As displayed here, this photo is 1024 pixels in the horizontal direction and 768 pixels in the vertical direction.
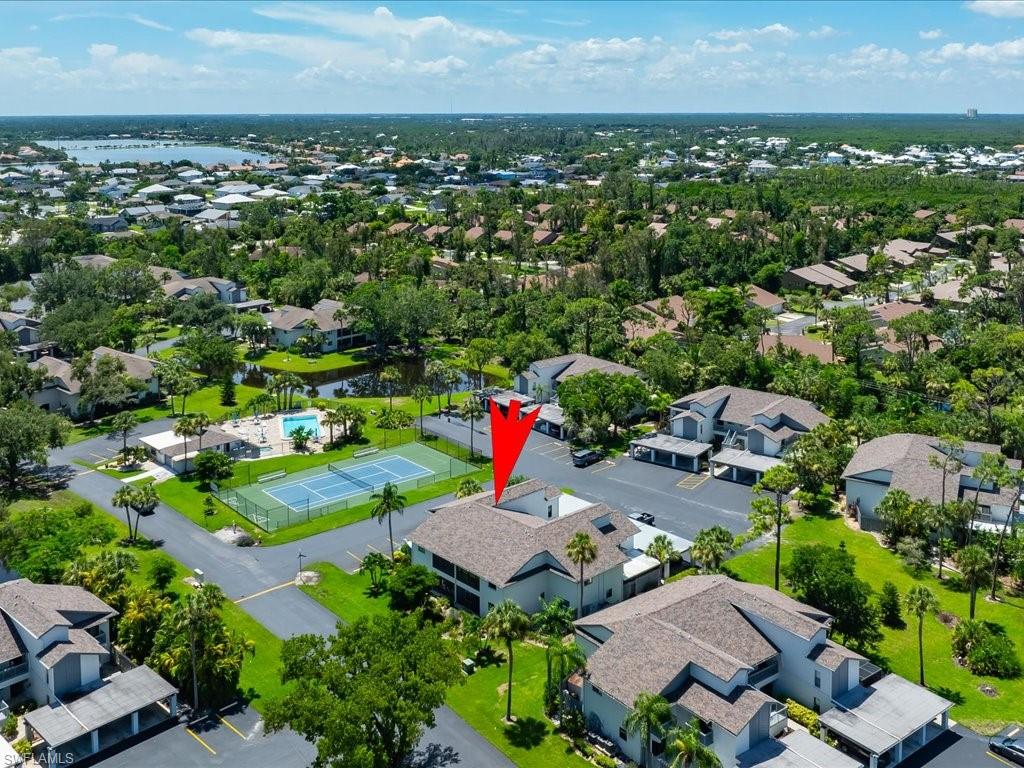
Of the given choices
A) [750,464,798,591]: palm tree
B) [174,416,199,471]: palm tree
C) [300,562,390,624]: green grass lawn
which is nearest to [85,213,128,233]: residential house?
[174,416,199,471]: palm tree

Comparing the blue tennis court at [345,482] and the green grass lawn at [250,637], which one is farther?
the blue tennis court at [345,482]

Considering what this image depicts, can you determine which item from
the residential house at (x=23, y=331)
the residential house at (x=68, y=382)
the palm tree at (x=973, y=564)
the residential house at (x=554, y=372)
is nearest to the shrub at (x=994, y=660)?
the palm tree at (x=973, y=564)

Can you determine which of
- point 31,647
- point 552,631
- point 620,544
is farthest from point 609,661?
point 31,647

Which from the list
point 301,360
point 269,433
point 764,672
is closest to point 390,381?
point 301,360

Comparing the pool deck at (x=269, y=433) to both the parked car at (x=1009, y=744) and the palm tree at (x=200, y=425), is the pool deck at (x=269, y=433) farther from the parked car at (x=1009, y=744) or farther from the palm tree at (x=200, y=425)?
the parked car at (x=1009, y=744)

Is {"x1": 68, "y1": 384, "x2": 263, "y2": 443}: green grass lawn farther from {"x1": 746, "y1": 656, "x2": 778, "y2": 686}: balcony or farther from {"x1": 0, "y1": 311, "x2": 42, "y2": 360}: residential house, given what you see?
{"x1": 746, "y1": 656, "x2": 778, "y2": 686}: balcony

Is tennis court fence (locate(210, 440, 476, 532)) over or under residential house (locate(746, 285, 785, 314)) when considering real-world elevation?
under
